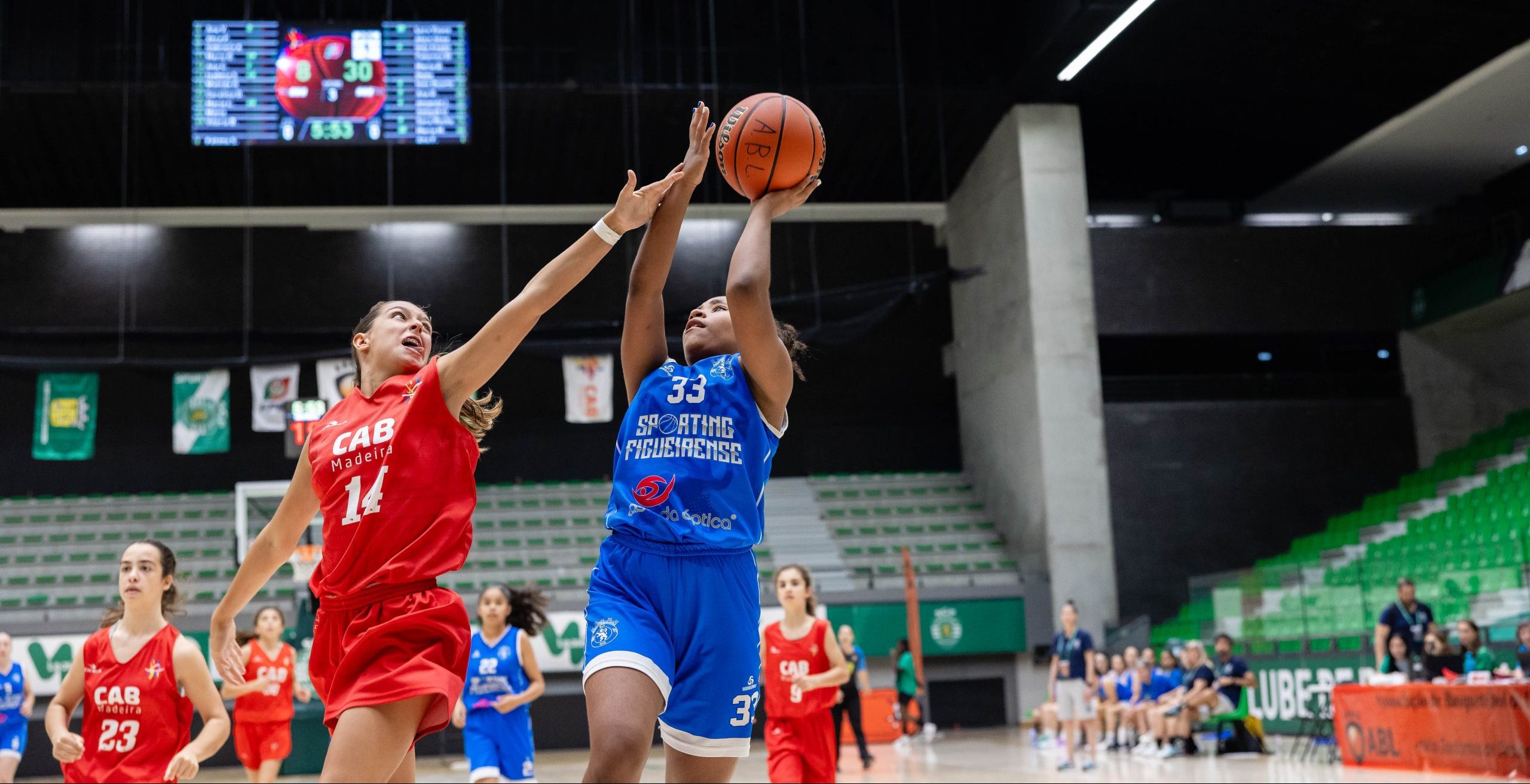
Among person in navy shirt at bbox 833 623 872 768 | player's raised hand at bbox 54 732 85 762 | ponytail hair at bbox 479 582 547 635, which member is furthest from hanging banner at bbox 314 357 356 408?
player's raised hand at bbox 54 732 85 762

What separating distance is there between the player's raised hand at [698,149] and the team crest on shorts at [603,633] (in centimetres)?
119

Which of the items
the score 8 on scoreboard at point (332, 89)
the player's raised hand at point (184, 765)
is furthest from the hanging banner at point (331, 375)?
the player's raised hand at point (184, 765)

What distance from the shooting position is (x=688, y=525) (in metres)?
3.52

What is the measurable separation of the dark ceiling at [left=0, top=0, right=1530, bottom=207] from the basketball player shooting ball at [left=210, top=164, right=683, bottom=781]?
15.1 meters

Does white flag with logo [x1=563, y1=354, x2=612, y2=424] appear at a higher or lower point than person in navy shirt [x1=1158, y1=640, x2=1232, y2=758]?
higher

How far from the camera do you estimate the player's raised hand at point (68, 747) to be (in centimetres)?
457

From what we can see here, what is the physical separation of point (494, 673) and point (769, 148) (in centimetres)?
510

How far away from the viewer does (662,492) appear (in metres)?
3.55

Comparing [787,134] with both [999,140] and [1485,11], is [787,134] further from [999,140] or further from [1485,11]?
[999,140]

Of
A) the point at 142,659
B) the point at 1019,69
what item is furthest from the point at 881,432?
the point at 142,659

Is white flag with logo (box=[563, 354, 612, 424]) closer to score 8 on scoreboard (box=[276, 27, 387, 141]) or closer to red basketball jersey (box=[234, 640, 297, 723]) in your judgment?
score 8 on scoreboard (box=[276, 27, 387, 141])

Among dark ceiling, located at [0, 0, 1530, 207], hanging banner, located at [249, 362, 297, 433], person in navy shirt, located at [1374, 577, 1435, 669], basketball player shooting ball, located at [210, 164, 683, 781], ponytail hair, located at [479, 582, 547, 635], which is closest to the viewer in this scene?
basketball player shooting ball, located at [210, 164, 683, 781]

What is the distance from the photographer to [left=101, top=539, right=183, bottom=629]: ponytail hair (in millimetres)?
5082

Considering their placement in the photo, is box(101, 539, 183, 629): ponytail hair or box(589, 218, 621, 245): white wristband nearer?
box(589, 218, 621, 245): white wristband
